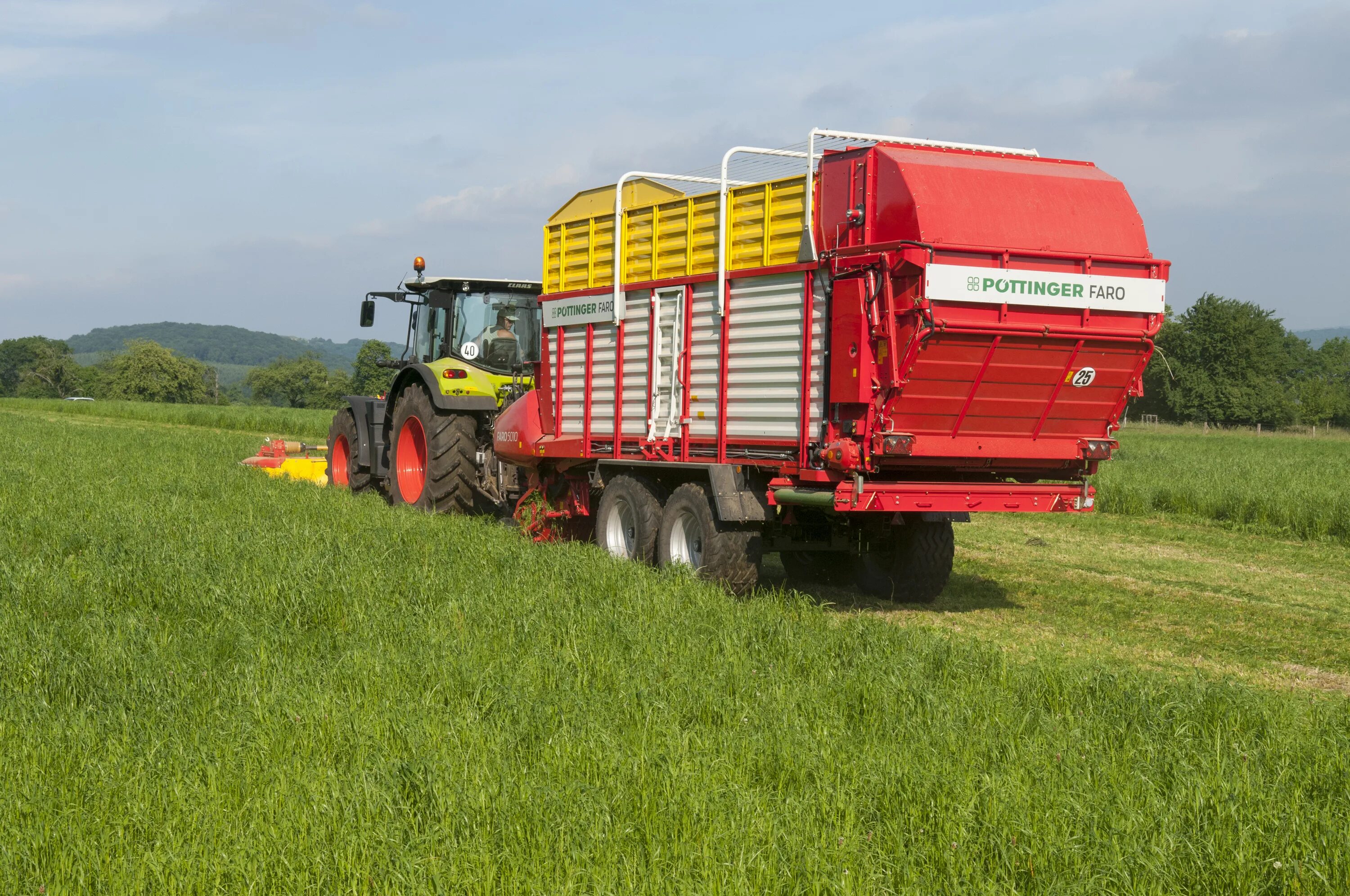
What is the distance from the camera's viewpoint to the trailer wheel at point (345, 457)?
48.6 feet

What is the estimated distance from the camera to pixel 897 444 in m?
7.48

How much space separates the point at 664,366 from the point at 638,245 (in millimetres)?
1021

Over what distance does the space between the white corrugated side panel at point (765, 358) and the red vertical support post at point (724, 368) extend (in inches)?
0.5

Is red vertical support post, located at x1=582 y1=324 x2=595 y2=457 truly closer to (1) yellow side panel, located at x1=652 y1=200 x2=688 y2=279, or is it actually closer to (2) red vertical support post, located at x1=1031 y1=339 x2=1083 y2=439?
(1) yellow side panel, located at x1=652 y1=200 x2=688 y2=279

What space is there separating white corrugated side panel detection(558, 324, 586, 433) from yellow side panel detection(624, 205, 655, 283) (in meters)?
0.87

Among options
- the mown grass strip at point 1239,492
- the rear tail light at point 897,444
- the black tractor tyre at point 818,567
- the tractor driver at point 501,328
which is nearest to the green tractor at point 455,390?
the tractor driver at point 501,328

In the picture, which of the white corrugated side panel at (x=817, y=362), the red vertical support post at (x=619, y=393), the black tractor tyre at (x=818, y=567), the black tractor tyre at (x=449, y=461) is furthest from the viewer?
the black tractor tyre at (x=449, y=461)

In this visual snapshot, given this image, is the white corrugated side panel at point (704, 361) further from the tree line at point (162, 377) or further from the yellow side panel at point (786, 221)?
the tree line at point (162, 377)

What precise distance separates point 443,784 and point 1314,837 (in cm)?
269

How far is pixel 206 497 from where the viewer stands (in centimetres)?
1225

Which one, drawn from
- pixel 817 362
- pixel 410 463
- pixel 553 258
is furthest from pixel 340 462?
pixel 817 362

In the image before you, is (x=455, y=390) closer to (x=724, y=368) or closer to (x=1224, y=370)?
(x=724, y=368)

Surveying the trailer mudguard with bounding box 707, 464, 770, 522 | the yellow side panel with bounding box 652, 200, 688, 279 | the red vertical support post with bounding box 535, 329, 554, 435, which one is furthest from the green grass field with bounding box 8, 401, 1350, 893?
the yellow side panel with bounding box 652, 200, 688, 279

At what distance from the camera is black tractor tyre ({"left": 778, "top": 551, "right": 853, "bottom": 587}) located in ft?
33.2
